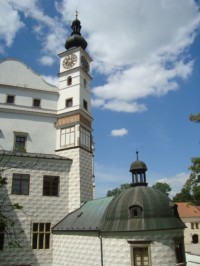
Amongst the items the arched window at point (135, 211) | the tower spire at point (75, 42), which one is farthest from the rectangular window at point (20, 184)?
the tower spire at point (75, 42)

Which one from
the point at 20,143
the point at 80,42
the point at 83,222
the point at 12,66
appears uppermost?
the point at 80,42

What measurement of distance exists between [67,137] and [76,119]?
1.81 meters

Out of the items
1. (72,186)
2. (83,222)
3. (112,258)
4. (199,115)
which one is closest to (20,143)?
(72,186)

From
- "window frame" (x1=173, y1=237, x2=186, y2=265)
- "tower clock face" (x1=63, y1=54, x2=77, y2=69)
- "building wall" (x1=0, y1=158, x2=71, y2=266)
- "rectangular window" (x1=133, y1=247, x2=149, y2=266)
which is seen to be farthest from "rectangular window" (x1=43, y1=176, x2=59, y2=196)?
"tower clock face" (x1=63, y1=54, x2=77, y2=69)

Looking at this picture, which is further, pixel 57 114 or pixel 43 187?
pixel 57 114

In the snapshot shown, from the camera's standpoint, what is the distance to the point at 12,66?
85.9 feet

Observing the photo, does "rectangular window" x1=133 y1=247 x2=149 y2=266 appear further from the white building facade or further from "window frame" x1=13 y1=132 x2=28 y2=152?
"window frame" x1=13 y1=132 x2=28 y2=152

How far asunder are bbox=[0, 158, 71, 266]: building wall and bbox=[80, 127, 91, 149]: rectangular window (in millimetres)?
2310

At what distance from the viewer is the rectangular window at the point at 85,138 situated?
25.1m

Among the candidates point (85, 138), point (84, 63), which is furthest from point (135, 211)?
point (84, 63)

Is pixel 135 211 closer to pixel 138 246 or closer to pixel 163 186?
pixel 138 246

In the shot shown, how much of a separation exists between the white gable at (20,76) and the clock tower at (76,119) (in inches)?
72.4

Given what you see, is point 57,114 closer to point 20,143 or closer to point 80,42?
point 20,143

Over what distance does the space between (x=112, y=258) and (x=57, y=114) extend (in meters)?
14.2
